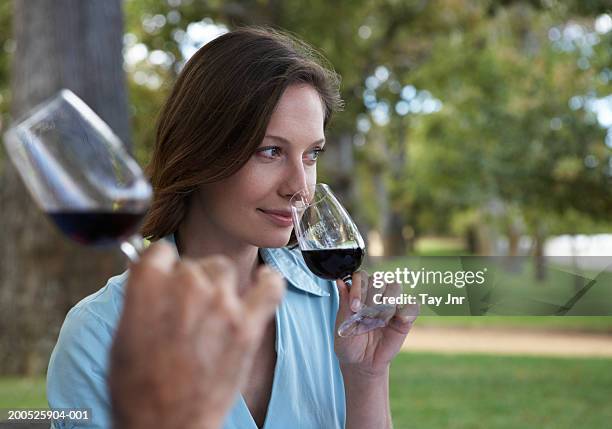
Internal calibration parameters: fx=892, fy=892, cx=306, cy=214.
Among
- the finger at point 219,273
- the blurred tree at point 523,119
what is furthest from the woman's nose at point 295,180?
the blurred tree at point 523,119

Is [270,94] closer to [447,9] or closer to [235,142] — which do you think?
[235,142]

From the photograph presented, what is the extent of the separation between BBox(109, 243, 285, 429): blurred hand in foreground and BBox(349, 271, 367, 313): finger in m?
1.17

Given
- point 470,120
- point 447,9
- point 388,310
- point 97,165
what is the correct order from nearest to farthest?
point 97,165 < point 388,310 < point 447,9 < point 470,120

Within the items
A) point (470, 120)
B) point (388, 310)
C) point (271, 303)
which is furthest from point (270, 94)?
point (470, 120)

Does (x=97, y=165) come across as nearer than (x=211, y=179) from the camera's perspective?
Yes

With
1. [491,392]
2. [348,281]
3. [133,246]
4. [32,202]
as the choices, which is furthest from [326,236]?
[491,392]

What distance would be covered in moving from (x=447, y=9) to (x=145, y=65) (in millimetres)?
7052

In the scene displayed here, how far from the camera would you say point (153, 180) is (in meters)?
2.72

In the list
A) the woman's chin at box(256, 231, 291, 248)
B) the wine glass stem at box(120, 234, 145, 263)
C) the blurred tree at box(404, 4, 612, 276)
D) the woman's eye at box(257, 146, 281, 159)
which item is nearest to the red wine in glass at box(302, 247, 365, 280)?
the woman's chin at box(256, 231, 291, 248)

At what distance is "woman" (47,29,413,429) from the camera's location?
242 centimetres

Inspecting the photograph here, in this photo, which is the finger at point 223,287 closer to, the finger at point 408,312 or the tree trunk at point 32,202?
the finger at point 408,312

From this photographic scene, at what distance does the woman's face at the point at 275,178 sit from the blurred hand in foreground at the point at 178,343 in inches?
50.7

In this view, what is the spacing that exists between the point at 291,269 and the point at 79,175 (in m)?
1.58

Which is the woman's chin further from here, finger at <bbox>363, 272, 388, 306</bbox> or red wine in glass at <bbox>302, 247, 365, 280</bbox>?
finger at <bbox>363, 272, 388, 306</bbox>
